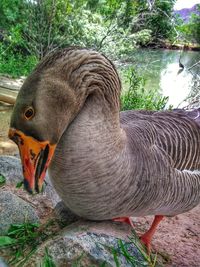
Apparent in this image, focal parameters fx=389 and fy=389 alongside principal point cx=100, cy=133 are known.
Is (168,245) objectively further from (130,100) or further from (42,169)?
(130,100)

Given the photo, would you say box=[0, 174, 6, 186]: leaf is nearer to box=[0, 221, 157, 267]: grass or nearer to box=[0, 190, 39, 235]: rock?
box=[0, 190, 39, 235]: rock

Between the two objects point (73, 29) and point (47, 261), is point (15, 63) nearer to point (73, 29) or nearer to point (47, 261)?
point (73, 29)

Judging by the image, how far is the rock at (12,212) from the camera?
3.14 m

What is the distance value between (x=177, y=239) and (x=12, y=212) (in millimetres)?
1564

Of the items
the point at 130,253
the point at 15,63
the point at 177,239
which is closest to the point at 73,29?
the point at 15,63

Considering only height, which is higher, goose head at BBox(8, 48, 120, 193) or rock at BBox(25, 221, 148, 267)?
goose head at BBox(8, 48, 120, 193)

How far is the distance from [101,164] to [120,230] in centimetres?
74

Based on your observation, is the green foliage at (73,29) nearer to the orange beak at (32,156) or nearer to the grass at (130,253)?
the grass at (130,253)

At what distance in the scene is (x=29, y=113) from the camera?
6.94 ft

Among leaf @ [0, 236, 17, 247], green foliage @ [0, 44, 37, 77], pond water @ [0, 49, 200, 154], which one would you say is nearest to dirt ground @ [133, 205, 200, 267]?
leaf @ [0, 236, 17, 247]

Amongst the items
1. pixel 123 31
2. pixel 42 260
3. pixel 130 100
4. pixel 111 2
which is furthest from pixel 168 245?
pixel 111 2

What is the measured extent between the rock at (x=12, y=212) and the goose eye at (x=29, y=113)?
1.33 m

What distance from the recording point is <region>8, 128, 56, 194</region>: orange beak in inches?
83.9

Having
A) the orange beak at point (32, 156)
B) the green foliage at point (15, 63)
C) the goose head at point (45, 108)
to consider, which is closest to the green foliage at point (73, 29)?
the green foliage at point (15, 63)
